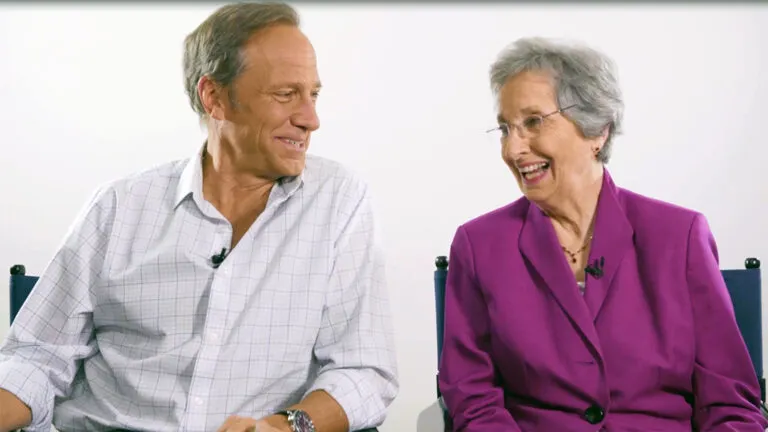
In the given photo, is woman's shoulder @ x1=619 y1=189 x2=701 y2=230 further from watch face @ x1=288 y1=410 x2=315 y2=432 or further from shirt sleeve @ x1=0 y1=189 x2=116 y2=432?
shirt sleeve @ x1=0 y1=189 x2=116 y2=432

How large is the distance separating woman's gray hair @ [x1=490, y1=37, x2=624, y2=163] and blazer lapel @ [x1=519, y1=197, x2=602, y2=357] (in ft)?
0.69

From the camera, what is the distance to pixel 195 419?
80.4 inches

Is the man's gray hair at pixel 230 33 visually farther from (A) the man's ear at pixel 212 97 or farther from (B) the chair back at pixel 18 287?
(B) the chair back at pixel 18 287

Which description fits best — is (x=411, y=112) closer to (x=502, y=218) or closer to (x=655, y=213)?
(x=502, y=218)

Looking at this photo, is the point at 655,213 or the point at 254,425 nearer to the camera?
the point at 254,425

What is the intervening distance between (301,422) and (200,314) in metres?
0.34

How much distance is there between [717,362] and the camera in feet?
6.67

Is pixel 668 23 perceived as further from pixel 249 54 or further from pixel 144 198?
pixel 144 198

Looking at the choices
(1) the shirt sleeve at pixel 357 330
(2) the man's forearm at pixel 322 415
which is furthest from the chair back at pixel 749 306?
(2) the man's forearm at pixel 322 415

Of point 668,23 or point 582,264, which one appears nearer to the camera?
point 582,264

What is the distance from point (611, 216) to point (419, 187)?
121 centimetres

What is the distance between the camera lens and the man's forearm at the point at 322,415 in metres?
1.95

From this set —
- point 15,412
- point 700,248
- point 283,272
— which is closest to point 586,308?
point 700,248

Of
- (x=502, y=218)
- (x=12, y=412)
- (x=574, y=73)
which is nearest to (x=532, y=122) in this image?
(x=574, y=73)
